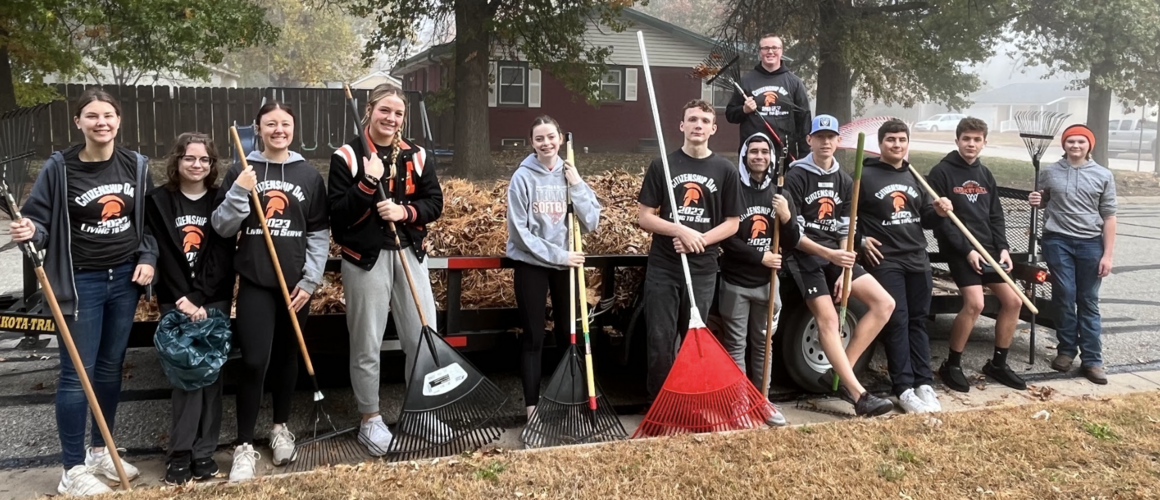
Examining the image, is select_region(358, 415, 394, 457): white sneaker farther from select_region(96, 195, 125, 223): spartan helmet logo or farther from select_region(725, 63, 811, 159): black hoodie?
select_region(725, 63, 811, 159): black hoodie

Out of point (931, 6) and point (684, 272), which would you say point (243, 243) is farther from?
point (931, 6)

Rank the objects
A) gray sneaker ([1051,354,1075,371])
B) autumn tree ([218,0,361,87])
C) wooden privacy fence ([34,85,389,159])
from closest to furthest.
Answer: gray sneaker ([1051,354,1075,371]) < wooden privacy fence ([34,85,389,159]) < autumn tree ([218,0,361,87])

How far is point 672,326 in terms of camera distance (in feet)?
15.3

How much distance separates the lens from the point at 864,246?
5.21m

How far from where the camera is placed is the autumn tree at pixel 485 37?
16.8m

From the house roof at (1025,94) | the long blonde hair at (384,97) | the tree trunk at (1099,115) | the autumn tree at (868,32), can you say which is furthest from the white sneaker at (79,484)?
the house roof at (1025,94)

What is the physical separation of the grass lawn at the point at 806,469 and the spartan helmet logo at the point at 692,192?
4.22ft

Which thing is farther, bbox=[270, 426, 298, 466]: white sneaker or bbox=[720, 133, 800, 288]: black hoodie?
bbox=[720, 133, 800, 288]: black hoodie

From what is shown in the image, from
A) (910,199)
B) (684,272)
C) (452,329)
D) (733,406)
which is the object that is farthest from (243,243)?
(910,199)

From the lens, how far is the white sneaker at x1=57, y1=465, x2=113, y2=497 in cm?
368

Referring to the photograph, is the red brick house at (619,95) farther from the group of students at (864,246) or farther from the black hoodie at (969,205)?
the black hoodie at (969,205)

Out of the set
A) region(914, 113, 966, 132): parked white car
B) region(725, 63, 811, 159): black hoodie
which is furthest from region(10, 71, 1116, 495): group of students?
region(914, 113, 966, 132): parked white car

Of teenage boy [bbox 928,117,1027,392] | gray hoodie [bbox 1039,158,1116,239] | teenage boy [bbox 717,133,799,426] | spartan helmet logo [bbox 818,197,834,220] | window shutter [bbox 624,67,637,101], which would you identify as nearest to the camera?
teenage boy [bbox 717,133,799,426]

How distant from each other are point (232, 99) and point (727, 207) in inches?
818
